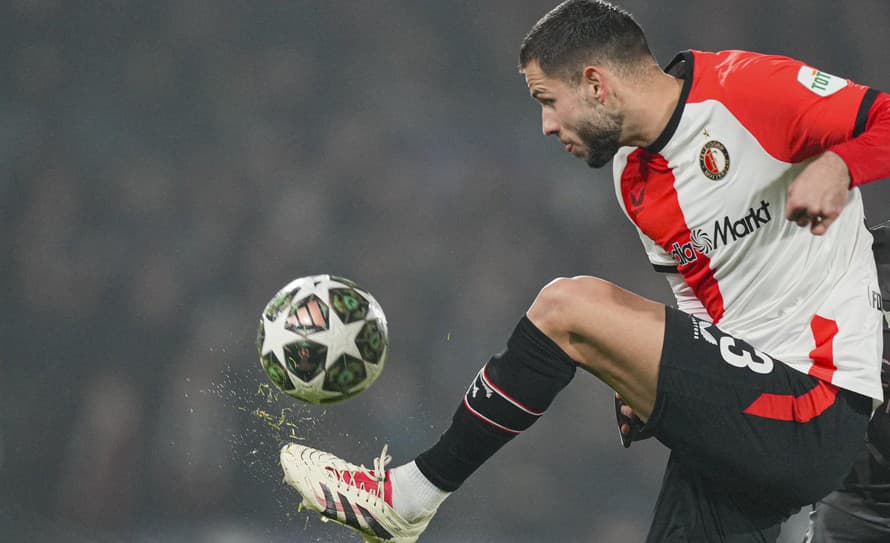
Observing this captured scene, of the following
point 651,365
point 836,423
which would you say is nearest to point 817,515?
point 836,423

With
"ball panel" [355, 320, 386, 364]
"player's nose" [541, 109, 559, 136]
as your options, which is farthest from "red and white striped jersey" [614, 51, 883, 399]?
"ball panel" [355, 320, 386, 364]

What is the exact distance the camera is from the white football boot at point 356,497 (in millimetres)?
2205

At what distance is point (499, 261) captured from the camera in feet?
14.4

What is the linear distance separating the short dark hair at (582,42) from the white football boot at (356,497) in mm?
997

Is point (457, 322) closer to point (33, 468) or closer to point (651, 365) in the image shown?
point (33, 468)

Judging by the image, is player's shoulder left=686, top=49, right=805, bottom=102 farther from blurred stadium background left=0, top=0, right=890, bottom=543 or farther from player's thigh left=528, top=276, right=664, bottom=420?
blurred stadium background left=0, top=0, right=890, bottom=543

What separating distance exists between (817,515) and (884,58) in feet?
9.15

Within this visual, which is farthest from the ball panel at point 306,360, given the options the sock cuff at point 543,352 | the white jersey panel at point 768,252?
→ the white jersey panel at point 768,252

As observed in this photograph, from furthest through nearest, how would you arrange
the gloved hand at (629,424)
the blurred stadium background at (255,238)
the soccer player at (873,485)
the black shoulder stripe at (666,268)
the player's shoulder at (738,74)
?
1. the blurred stadium background at (255,238)
2. the soccer player at (873,485)
3. the black shoulder stripe at (666,268)
4. the gloved hand at (629,424)
5. the player's shoulder at (738,74)

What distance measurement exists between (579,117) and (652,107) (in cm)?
17

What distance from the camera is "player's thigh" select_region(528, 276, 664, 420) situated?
1989mm

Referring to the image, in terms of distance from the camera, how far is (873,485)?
260cm

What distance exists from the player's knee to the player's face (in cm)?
37

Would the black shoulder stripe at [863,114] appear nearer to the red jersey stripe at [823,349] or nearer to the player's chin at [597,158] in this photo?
the red jersey stripe at [823,349]
